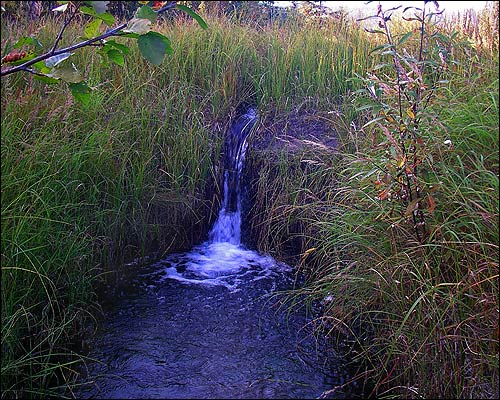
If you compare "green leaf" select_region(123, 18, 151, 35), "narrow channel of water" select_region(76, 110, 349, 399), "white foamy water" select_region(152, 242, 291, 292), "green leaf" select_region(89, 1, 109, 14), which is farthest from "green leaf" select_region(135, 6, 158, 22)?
"white foamy water" select_region(152, 242, 291, 292)

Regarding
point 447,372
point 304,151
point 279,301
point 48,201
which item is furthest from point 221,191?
point 447,372

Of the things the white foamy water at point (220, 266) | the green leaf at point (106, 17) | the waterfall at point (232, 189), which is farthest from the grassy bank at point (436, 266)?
the waterfall at point (232, 189)

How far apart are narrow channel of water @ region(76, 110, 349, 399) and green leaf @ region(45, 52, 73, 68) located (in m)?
1.57

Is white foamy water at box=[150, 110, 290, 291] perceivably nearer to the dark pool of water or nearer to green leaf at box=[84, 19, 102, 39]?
the dark pool of water

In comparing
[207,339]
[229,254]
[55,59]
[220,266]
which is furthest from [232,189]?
[55,59]

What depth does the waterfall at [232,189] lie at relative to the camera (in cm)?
501

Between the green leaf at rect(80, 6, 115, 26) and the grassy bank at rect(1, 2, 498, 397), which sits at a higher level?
the green leaf at rect(80, 6, 115, 26)

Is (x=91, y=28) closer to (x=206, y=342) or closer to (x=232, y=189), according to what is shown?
(x=206, y=342)

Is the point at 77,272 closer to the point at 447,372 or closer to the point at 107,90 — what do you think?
the point at 107,90

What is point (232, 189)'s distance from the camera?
5.13 metres

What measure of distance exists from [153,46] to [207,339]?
1780 mm

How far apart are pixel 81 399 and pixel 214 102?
340 centimetres

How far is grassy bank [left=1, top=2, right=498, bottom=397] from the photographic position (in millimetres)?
2521

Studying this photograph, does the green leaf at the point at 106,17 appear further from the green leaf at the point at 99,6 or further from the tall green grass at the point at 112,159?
the tall green grass at the point at 112,159
